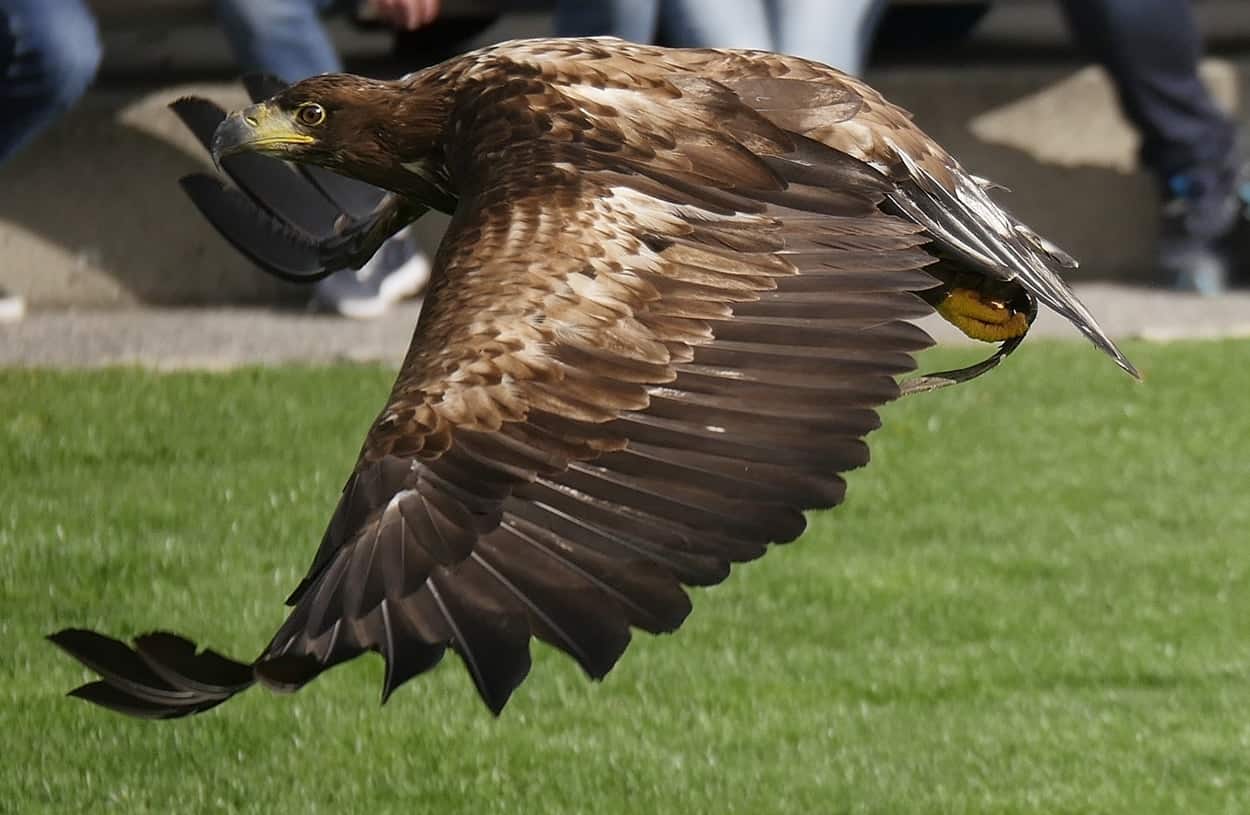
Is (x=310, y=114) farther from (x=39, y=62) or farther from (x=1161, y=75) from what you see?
(x=1161, y=75)

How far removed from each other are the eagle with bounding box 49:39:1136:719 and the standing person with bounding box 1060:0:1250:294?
4.63m

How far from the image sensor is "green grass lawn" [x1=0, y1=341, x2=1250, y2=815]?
509 centimetres

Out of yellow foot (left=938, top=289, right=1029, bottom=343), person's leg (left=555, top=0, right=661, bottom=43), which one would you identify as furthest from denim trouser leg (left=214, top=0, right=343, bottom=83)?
yellow foot (left=938, top=289, right=1029, bottom=343)

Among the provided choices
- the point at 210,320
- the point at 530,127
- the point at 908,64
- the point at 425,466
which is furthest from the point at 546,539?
the point at 908,64

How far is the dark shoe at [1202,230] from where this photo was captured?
9078 millimetres

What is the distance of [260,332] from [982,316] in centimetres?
421

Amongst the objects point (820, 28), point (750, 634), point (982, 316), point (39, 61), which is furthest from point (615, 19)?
point (982, 316)

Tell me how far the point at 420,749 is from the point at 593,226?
5.64 feet

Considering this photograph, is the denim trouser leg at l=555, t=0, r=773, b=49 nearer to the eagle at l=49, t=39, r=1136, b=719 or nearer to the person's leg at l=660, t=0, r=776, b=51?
the person's leg at l=660, t=0, r=776, b=51

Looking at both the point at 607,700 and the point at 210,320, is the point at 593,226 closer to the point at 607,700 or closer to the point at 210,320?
the point at 607,700

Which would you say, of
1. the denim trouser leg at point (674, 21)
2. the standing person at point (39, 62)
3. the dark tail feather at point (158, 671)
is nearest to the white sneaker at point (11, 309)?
the standing person at point (39, 62)

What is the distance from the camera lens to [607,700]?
5484mm

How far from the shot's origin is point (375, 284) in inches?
332

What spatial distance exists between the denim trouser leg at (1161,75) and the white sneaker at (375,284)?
7.61ft
